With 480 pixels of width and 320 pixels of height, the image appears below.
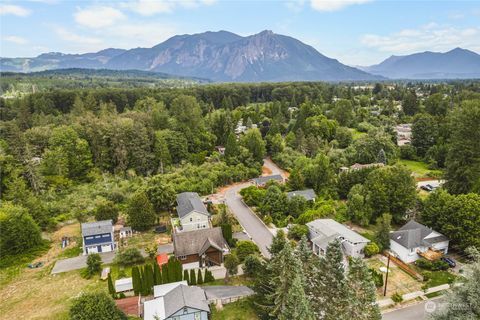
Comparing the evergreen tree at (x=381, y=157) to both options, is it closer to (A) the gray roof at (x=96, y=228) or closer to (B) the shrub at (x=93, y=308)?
(A) the gray roof at (x=96, y=228)

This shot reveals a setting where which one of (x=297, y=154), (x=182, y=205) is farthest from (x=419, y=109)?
(x=182, y=205)

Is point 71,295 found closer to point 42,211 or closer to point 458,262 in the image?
point 42,211

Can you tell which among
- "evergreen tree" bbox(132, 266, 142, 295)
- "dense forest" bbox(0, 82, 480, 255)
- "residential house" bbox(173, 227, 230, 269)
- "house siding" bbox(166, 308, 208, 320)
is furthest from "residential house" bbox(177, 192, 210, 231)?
"house siding" bbox(166, 308, 208, 320)

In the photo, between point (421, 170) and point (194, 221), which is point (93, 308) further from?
point (421, 170)

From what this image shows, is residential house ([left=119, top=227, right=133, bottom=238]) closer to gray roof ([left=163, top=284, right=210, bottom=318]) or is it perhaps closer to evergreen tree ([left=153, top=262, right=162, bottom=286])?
evergreen tree ([left=153, top=262, right=162, bottom=286])

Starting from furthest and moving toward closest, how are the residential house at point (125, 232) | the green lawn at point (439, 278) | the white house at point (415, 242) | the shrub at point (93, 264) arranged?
the residential house at point (125, 232) → the white house at point (415, 242) → the shrub at point (93, 264) → the green lawn at point (439, 278)

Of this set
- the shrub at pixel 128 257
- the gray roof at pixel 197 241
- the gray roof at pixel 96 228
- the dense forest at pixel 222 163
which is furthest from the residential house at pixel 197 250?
the dense forest at pixel 222 163

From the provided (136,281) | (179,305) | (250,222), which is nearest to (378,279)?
(179,305)
